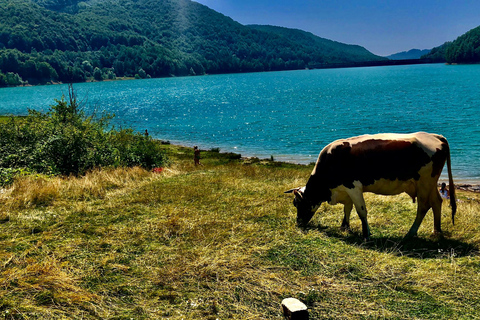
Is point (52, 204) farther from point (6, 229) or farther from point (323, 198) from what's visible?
point (323, 198)

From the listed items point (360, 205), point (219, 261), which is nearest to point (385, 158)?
point (360, 205)

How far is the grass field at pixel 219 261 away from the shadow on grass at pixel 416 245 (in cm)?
5

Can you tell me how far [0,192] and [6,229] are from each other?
3.88 metres

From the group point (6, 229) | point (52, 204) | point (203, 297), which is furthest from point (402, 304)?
point (52, 204)

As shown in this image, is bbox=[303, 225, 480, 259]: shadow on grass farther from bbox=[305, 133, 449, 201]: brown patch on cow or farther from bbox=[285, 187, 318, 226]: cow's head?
bbox=[305, 133, 449, 201]: brown patch on cow

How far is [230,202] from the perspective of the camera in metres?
13.4

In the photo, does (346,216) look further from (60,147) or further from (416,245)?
(60,147)

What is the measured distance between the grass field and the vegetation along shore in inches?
1.1

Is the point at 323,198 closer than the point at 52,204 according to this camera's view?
Yes

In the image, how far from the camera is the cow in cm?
902

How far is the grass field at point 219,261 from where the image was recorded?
6.45 metres

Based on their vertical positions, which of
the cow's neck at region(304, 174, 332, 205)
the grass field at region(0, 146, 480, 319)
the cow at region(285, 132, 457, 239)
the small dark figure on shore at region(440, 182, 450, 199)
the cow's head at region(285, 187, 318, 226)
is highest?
the cow at region(285, 132, 457, 239)

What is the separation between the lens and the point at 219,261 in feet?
26.7

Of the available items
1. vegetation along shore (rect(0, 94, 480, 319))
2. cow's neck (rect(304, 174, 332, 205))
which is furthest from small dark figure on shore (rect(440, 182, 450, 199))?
cow's neck (rect(304, 174, 332, 205))
